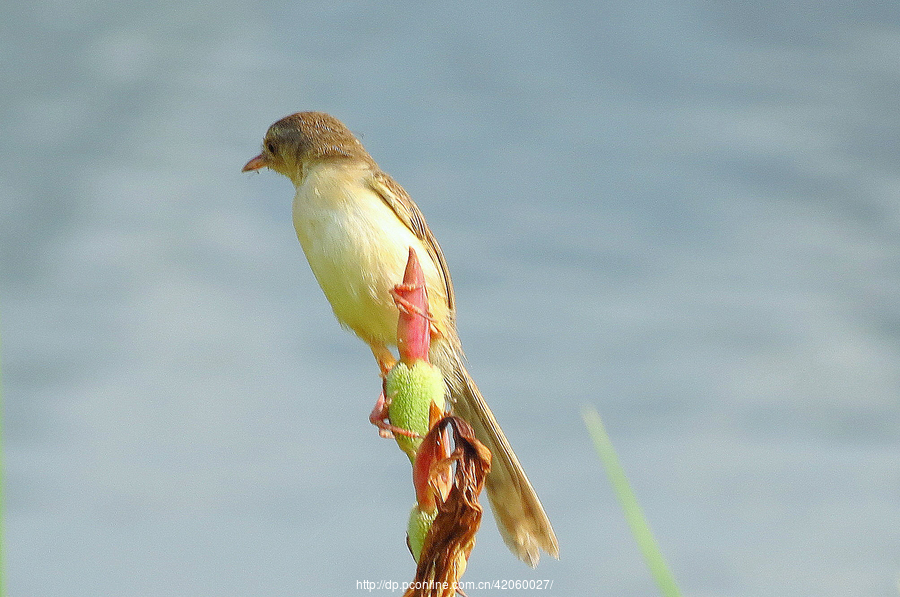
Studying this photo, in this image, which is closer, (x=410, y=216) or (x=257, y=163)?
(x=410, y=216)

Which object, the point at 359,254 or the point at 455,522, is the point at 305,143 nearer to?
the point at 359,254

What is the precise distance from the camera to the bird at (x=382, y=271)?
2.92m

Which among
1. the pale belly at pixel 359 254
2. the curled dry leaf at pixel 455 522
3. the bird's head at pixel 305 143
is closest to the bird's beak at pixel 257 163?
the bird's head at pixel 305 143

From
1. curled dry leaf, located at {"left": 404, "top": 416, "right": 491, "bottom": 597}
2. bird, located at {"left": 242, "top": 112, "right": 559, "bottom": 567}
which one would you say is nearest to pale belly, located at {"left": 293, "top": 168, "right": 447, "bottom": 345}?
bird, located at {"left": 242, "top": 112, "right": 559, "bottom": 567}

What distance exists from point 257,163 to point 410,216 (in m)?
1.04

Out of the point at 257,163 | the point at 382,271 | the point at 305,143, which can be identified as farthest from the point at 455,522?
the point at 257,163

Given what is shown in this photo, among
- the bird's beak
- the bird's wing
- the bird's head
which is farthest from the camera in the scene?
the bird's beak

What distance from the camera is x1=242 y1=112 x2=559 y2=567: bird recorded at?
292 cm

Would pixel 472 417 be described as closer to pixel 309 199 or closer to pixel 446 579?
pixel 309 199

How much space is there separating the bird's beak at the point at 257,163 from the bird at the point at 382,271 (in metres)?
0.37

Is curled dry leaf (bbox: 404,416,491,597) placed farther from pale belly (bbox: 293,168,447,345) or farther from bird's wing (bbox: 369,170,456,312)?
bird's wing (bbox: 369,170,456,312)

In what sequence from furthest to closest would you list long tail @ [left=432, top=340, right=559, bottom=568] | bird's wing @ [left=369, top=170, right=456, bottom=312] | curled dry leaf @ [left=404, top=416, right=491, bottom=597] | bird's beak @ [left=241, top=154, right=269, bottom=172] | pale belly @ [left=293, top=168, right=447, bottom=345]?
1. bird's beak @ [left=241, top=154, right=269, bottom=172]
2. bird's wing @ [left=369, top=170, right=456, bottom=312]
3. pale belly @ [left=293, top=168, right=447, bottom=345]
4. long tail @ [left=432, top=340, right=559, bottom=568]
5. curled dry leaf @ [left=404, top=416, right=491, bottom=597]

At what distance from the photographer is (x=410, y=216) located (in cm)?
343

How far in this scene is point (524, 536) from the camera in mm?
2850
